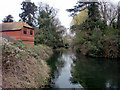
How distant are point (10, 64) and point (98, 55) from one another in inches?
586

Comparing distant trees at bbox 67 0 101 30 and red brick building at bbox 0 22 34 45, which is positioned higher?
distant trees at bbox 67 0 101 30

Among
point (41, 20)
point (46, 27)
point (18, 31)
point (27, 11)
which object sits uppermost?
point (27, 11)

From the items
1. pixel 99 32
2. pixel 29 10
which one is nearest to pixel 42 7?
pixel 29 10

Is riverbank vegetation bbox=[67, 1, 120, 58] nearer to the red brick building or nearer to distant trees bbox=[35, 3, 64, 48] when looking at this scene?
distant trees bbox=[35, 3, 64, 48]

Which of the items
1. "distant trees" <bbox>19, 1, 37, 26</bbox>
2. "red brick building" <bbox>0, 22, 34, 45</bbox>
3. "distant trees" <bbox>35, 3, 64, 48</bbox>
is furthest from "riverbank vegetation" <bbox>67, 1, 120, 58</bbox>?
"distant trees" <bbox>19, 1, 37, 26</bbox>

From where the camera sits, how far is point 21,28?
604 inches

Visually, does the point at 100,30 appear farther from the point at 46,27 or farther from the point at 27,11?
the point at 27,11

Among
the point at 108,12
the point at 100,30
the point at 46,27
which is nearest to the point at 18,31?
the point at 100,30

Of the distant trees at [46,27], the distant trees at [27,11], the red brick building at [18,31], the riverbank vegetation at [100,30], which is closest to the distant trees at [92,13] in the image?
the riverbank vegetation at [100,30]

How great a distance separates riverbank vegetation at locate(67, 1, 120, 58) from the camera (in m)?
16.1

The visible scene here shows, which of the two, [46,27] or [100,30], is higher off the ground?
[46,27]

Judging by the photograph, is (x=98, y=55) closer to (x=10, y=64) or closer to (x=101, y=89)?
(x=101, y=89)

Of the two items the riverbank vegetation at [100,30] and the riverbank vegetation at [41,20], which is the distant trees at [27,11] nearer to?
the riverbank vegetation at [41,20]

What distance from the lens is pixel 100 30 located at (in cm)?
1867
